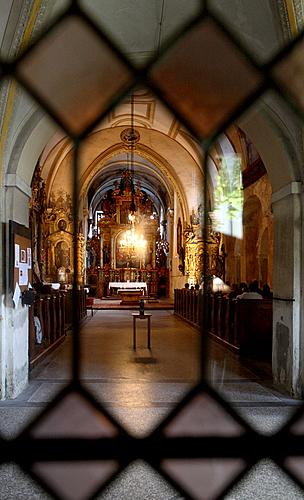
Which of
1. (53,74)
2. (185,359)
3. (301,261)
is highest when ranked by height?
(53,74)

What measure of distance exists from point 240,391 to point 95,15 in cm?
399

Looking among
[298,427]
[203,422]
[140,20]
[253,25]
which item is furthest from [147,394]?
[140,20]

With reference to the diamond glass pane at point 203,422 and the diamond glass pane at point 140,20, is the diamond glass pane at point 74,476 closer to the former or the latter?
the diamond glass pane at point 203,422

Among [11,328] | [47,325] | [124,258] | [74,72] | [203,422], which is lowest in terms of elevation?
[203,422]

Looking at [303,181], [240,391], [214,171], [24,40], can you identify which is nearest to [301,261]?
[303,181]

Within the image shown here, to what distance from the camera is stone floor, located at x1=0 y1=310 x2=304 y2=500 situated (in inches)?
102

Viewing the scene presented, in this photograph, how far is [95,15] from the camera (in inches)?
195

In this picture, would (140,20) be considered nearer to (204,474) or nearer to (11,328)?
(11,328)

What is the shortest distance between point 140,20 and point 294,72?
2257 millimetres

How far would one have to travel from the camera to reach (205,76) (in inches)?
193

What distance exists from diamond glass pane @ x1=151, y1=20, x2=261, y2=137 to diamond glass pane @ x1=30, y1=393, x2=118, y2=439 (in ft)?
7.57

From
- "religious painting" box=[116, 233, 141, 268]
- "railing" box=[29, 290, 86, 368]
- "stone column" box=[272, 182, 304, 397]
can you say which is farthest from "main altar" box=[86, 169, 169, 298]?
"stone column" box=[272, 182, 304, 397]

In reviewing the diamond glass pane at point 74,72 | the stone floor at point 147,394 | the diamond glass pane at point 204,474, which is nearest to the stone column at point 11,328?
the stone floor at point 147,394

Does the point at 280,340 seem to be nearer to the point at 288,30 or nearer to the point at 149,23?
the point at 288,30
